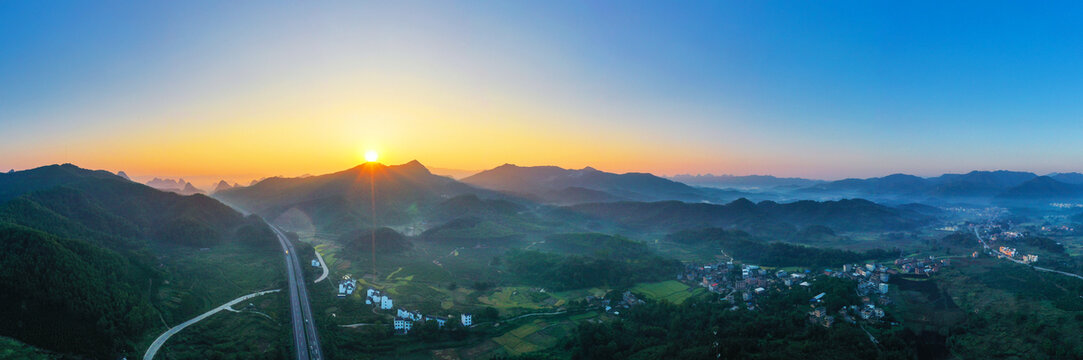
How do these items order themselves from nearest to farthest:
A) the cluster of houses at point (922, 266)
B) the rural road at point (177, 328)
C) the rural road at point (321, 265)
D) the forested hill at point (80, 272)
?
1. the forested hill at point (80, 272)
2. the rural road at point (177, 328)
3. the cluster of houses at point (922, 266)
4. the rural road at point (321, 265)

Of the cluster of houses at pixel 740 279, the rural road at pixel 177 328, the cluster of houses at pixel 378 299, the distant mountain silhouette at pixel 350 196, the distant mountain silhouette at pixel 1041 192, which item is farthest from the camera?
the distant mountain silhouette at pixel 1041 192

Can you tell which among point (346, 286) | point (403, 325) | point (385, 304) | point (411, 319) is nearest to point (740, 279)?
point (411, 319)

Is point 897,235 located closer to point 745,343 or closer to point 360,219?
point 745,343

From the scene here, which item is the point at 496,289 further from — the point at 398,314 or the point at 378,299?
the point at 398,314

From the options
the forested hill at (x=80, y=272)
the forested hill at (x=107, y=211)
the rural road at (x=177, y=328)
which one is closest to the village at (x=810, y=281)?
the rural road at (x=177, y=328)

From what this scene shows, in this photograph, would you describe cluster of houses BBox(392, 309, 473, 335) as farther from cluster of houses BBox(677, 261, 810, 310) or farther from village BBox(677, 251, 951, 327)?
cluster of houses BBox(677, 261, 810, 310)

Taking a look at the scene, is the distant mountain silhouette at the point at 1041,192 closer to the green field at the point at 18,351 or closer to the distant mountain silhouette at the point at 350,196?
the distant mountain silhouette at the point at 350,196

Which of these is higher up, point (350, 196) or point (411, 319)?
point (350, 196)
